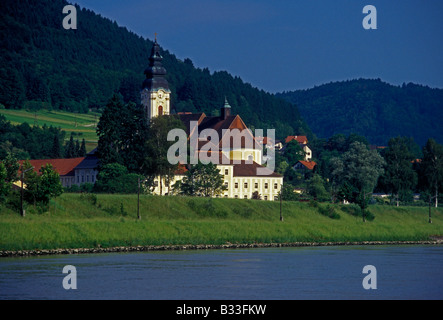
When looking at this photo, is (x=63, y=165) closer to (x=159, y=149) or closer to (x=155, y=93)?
(x=155, y=93)

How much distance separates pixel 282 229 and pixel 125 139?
91.8ft

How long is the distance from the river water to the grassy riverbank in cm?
381

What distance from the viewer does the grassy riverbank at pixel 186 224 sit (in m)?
57.9

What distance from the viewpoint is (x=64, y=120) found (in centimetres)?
17825

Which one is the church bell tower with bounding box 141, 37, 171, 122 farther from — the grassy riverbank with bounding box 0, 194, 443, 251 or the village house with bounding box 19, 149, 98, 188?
the grassy riverbank with bounding box 0, 194, 443, 251

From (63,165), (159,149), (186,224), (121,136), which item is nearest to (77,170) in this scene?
(63,165)

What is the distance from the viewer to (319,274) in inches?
1815

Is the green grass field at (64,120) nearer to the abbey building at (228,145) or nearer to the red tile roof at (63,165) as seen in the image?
the abbey building at (228,145)

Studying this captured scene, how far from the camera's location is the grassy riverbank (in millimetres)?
57906

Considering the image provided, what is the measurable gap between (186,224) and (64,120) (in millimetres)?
114866

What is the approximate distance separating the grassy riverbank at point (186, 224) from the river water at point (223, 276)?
381cm

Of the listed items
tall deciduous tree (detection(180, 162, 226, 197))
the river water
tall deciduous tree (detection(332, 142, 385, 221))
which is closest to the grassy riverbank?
the river water

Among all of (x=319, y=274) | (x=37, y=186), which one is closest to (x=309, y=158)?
(x=37, y=186)
